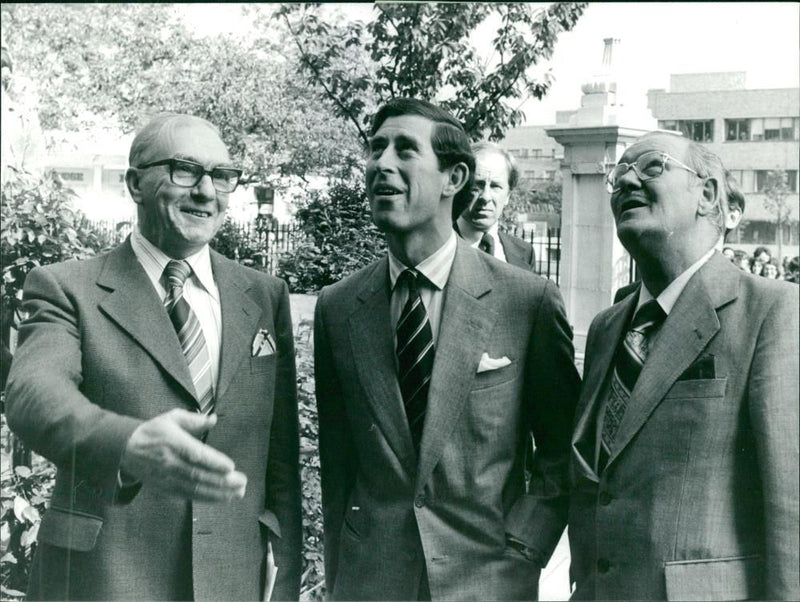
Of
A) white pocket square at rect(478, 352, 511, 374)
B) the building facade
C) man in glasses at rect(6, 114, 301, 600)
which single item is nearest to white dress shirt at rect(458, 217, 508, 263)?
the building facade

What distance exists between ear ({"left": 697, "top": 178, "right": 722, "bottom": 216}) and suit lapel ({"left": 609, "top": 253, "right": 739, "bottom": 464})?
178 mm

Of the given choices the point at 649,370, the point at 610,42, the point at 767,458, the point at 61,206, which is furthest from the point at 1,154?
the point at 767,458

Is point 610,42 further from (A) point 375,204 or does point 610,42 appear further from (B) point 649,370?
(B) point 649,370

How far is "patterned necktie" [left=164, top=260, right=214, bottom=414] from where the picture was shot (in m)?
2.55

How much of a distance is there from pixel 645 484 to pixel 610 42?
2.32 m

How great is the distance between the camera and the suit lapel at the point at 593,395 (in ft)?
8.31

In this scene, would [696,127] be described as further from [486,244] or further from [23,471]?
[23,471]

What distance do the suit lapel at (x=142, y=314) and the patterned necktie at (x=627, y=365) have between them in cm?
129

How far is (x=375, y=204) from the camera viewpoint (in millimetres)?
2768

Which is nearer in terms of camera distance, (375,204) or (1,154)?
(375,204)

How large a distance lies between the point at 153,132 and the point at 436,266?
1036mm

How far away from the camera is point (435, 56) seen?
444 cm

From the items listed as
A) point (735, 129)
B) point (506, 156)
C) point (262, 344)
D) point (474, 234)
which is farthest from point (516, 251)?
point (262, 344)

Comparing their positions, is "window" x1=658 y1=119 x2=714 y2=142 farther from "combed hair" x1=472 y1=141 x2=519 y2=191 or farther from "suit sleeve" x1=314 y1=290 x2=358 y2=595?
"suit sleeve" x1=314 y1=290 x2=358 y2=595
